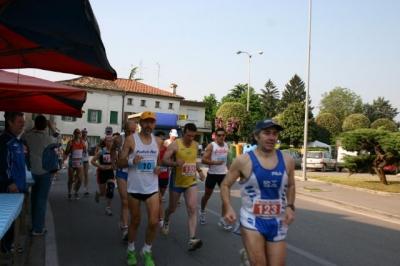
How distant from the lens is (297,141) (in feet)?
168

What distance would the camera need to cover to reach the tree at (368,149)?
17.9 m

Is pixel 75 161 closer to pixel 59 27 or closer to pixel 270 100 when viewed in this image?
pixel 59 27

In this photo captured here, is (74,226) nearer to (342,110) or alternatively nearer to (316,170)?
(316,170)

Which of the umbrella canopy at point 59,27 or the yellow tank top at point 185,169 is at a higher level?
the umbrella canopy at point 59,27

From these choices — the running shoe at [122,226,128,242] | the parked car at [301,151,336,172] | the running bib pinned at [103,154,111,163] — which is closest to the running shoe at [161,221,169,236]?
the running shoe at [122,226,128,242]

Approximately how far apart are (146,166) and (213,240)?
2358 millimetres

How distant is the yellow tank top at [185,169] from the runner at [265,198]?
2742mm

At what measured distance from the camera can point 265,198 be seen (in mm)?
4086

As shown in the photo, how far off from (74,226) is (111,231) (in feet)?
2.84

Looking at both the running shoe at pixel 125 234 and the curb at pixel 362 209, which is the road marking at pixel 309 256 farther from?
the curb at pixel 362 209

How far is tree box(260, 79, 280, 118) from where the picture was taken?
104 metres

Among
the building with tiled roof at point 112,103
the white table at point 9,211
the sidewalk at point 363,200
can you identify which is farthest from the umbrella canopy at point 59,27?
the building with tiled roof at point 112,103

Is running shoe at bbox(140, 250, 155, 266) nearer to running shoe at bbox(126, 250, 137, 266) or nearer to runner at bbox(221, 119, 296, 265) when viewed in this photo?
running shoe at bbox(126, 250, 137, 266)

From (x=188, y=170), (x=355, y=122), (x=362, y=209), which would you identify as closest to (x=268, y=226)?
(x=188, y=170)
